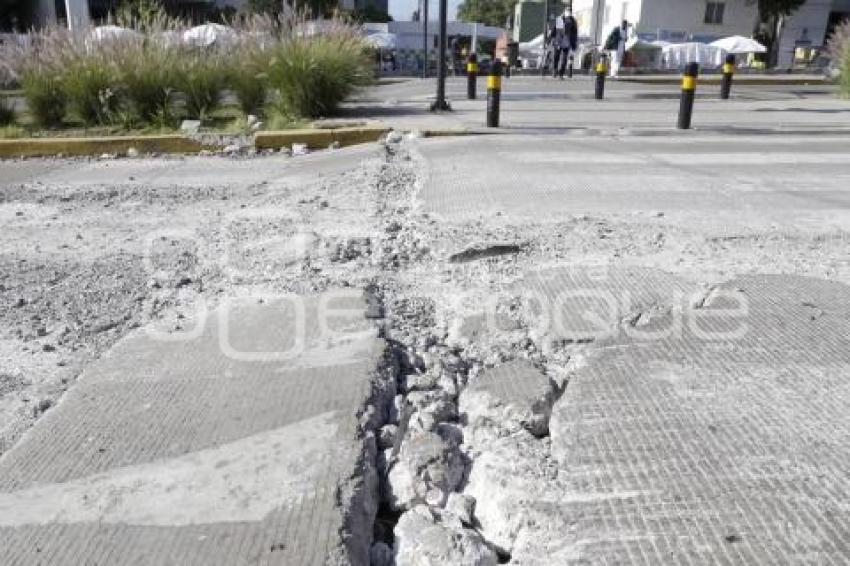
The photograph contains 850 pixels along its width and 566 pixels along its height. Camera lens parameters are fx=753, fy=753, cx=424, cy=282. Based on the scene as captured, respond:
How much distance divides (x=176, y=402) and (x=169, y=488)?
0.62m

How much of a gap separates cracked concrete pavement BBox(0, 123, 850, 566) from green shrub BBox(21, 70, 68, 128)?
568 centimetres

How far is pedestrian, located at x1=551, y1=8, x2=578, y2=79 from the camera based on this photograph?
74.7ft

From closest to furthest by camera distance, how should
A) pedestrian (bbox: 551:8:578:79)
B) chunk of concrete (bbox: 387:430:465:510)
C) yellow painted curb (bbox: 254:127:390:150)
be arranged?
1. chunk of concrete (bbox: 387:430:465:510)
2. yellow painted curb (bbox: 254:127:390:150)
3. pedestrian (bbox: 551:8:578:79)

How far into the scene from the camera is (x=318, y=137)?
9938 millimetres

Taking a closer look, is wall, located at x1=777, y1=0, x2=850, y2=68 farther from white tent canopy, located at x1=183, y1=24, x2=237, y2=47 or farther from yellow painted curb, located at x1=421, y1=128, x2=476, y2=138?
yellow painted curb, located at x1=421, y1=128, x2=476, y2=138

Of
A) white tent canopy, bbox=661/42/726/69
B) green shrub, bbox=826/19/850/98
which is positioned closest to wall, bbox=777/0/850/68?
white tent canopy, bbox=661/42/726/69

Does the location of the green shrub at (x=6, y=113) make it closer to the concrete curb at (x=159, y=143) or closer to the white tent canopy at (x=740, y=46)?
the concrete curb at (x=159, y=143)

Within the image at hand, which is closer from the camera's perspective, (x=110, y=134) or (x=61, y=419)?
(x=61, y=419)

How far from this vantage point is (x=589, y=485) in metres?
2.36

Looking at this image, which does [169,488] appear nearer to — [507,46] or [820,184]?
[820,184]

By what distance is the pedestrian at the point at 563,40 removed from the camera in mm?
22766

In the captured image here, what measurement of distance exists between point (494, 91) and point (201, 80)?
4581 millimetres

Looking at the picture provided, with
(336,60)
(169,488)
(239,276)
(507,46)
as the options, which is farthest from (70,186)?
(507,46)

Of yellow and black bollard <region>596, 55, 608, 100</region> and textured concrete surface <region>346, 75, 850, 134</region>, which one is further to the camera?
yellow and black bollard <region>596, 55, 608, 100</region>
